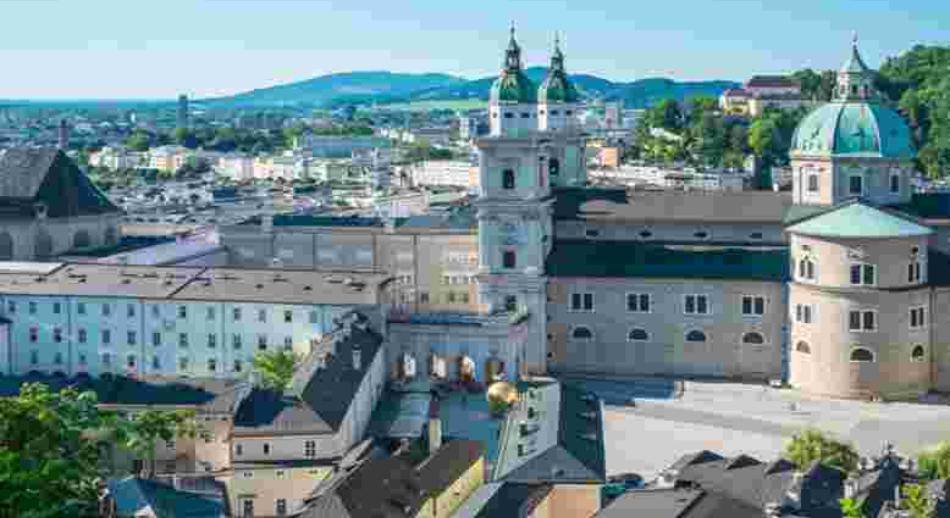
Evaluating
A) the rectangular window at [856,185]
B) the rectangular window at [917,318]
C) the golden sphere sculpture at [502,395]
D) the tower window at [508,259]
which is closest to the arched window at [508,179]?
the tower window at [508,259]

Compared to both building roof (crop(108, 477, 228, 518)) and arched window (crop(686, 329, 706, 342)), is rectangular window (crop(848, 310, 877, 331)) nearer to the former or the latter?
arched window (crop(686, 329, 706, 342))

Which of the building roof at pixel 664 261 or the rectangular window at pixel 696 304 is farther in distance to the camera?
the rectangular window at pixel 696 304

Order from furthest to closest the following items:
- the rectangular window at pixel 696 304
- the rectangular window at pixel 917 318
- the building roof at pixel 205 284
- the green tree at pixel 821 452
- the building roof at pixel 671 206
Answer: the building roof at pixel 671 206 < the rectangular window at pixel 696 304 < the building roof at pixel 205 284 < the rectangular window at pixel 917 318 < the green tree at pixel 821 452

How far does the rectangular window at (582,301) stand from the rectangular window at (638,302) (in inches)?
64.4

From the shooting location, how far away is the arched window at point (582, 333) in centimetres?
7188

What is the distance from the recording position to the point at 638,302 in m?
71.0

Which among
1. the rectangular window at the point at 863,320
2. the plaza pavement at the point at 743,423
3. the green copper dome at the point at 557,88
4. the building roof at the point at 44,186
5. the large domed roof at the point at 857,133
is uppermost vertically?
the green copper dome at the point at 557,88

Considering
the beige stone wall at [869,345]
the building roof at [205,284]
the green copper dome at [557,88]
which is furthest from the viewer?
the green copper dome at [557,88]

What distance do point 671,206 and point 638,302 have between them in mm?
5144

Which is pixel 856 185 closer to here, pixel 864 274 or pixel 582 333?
pixel 864 274

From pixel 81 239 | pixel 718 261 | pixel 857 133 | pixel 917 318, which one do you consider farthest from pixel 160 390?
pixel 857 133

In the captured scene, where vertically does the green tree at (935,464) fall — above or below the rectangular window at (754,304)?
below

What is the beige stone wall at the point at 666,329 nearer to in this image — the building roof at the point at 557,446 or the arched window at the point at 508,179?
Result: the arched window at the point at 508,179

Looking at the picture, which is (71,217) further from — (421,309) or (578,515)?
(578,515)
